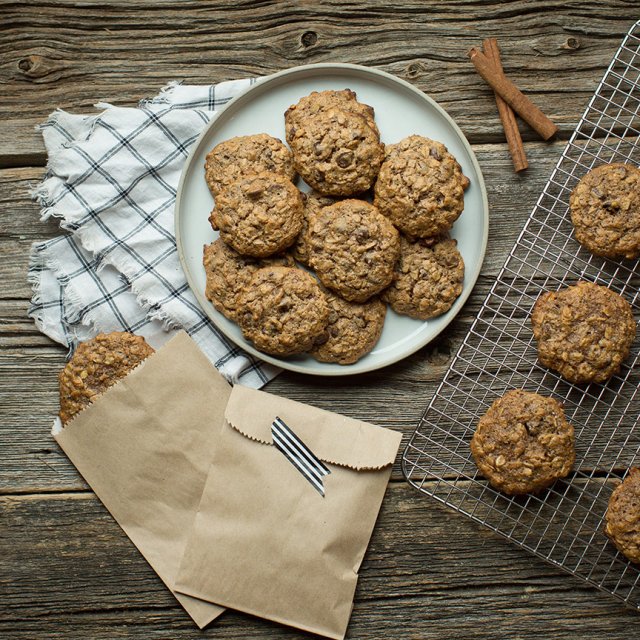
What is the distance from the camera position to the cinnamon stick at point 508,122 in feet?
8.00

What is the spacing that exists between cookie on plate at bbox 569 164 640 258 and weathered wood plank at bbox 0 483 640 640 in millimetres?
1092

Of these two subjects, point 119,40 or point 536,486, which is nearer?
point 536,486

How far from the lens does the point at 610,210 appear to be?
2238 mm

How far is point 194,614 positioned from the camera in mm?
2457

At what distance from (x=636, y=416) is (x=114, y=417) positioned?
1842 mm

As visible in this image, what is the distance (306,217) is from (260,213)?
19 cm

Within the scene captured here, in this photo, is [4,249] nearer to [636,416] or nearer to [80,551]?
[80,551]

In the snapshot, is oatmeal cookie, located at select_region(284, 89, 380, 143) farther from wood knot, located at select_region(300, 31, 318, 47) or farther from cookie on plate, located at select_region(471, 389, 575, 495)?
cookie on plate, located at select_region(471, 389, 575, 495)

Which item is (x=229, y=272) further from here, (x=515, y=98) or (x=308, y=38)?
(x=515, y=98)

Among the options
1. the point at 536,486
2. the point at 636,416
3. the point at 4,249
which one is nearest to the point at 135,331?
the point at 4,249

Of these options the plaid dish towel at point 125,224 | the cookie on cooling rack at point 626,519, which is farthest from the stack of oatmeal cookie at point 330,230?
the cookie on cooling rack at point 626,519

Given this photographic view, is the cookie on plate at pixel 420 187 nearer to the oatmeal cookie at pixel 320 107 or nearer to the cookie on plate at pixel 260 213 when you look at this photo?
the oatmeal cookie at pixel 320 107

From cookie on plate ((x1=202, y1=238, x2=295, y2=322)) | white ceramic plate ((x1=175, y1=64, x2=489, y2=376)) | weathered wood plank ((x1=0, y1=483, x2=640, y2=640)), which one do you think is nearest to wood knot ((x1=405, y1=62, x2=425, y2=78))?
white ceramic plate ((x1=175, y1=64, x2=489, y2=376))

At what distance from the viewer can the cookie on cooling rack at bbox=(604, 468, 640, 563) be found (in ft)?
7.25
